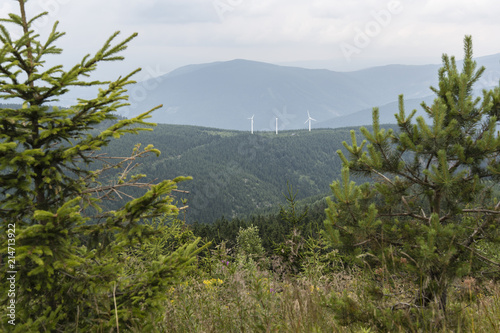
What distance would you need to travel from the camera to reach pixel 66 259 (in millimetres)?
3719

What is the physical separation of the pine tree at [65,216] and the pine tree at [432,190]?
8.01 feet

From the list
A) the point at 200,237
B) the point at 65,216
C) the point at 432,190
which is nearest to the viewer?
the point at 65,216

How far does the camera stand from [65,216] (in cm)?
360

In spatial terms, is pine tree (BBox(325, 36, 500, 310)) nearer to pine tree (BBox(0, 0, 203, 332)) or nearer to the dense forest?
the dense forest

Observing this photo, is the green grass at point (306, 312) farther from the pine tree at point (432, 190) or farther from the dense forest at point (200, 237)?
the pine tree at point (432, 190)

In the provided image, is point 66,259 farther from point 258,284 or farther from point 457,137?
point 457,137

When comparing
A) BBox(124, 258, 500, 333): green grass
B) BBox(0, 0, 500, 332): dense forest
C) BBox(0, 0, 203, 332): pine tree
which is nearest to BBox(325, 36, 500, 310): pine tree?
BBox(0, 0, 500, 332): dense forest

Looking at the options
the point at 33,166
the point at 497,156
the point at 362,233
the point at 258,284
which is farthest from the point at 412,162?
the point at 33,166

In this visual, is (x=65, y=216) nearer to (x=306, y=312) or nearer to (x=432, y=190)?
(x=306, y=312)

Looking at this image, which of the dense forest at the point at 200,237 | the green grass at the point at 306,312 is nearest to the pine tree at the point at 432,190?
the dense forest at the point at 200,237

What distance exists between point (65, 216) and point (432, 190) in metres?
Answer: 4.81

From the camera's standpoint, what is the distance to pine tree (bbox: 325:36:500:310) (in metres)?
4.39

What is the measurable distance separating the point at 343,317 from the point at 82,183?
A: 3.88 meters

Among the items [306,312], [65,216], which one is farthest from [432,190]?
[65,216]
